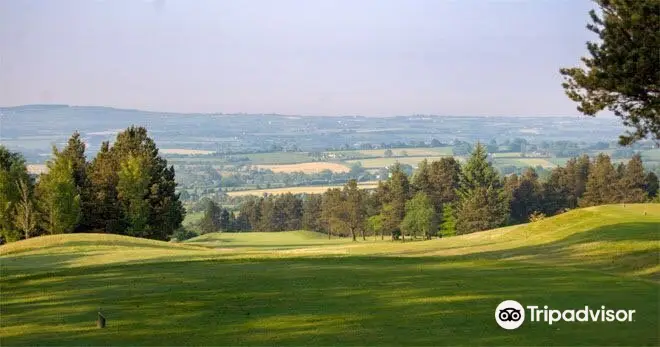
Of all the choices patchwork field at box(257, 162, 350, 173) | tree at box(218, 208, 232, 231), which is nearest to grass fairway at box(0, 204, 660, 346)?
tree at box(218, 208, 232, 231)

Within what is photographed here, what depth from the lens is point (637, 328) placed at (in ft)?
56.0

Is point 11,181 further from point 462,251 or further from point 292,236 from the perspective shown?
point 292,236

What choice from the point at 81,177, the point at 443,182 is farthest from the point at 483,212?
the point at 81,177

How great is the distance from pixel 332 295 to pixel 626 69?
11.1m

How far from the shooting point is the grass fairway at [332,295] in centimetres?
1745

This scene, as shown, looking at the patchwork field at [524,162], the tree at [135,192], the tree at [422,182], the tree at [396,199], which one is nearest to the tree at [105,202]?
the tree at [135,192]

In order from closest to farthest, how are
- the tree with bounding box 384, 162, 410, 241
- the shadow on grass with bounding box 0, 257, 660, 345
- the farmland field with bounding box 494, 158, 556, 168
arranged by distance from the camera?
1. the shadow on grass with bounding box 0, 257, 660, 345
2. the tree with bounding box 384, 162, 410, 241
3. the farmland field with bounding box 494, 158, 556, 168

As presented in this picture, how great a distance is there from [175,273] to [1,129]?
137m

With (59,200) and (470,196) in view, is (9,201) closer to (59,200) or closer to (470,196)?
(59,200)

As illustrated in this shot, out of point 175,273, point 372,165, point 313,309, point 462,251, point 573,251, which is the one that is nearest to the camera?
point 313,309

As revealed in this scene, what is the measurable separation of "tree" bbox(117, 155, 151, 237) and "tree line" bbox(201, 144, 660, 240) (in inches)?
1659

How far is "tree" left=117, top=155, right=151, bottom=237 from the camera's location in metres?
66.3

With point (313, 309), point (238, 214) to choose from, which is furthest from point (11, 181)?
point (238, 214)

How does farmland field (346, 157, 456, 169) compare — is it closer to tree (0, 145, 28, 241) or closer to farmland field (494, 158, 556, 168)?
farmland field (494, 158, 556, 168)
